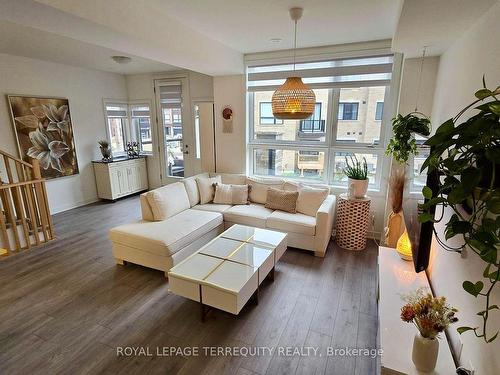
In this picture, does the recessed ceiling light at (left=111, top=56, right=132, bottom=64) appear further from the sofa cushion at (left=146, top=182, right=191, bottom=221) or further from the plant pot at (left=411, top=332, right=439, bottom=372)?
the plant pot at (left=411, top=332, right=439, bottom=372)

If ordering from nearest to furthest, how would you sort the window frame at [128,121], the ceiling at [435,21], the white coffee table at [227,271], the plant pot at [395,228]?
the ceiling at [435,21] < the white coffee table at [227,271] < the plant pot at [395,228] < the window frame at [128,121]

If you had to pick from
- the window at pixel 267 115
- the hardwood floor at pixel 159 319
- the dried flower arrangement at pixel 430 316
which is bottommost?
the hardwood floor at pixel 159 319

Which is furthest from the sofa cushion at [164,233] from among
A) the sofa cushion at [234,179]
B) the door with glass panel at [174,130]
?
the door with glass panel at [174,130]

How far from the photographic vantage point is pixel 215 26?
2930 mm

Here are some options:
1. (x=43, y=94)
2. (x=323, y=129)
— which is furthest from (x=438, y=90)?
(x=43, y=94)

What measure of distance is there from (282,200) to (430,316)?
8.24ft

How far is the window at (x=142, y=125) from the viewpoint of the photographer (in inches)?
237

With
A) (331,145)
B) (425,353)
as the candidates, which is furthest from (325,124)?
(425,353)

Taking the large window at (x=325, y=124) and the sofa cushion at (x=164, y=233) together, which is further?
the large window at (x=325, y=124)

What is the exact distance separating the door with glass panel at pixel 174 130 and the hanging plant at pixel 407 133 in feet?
13.2

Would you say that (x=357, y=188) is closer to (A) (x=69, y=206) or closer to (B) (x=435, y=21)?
(B) (x=435, y=21)

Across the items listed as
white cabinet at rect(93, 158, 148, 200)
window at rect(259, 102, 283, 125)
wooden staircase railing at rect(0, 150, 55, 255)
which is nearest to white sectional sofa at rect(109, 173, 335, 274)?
window at rect(259, 102, 283, 125)

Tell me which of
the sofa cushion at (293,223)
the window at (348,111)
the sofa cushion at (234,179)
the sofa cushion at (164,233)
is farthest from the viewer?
the sofa cushion at (234,179)

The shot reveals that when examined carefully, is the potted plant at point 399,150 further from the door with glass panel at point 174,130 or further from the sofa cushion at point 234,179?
the door with glass panel at point 174,130
